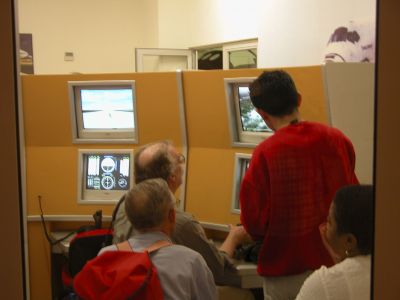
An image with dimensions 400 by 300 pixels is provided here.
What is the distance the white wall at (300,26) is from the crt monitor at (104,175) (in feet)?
7.82

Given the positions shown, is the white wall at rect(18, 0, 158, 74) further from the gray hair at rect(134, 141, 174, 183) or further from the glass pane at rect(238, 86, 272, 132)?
the gray hair at rect(134, 141, 174, 183)

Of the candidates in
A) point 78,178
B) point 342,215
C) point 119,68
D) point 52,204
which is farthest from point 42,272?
point 119,68

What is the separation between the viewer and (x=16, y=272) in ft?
2.79

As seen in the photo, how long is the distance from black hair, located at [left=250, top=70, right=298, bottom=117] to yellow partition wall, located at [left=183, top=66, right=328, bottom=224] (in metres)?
0.73

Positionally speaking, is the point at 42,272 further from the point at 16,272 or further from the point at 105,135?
the point at 16,272

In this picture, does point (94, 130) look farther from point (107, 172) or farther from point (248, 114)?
point (248, 114)

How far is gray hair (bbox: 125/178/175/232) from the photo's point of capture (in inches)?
66.6

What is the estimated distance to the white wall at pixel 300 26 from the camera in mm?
4524

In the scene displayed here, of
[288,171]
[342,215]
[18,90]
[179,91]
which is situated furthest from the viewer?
[179,91]

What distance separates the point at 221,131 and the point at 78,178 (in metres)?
0.95

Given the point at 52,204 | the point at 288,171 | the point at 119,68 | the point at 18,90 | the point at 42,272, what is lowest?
the point at 42,272

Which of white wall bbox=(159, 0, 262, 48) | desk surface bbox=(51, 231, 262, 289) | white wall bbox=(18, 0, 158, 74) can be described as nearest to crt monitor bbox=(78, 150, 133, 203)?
desk surface bbox=(51, 231, 262, 289)

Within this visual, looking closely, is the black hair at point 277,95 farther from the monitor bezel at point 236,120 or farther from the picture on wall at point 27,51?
the picture on wall at point 27,51

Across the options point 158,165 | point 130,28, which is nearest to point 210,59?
point 130,28
